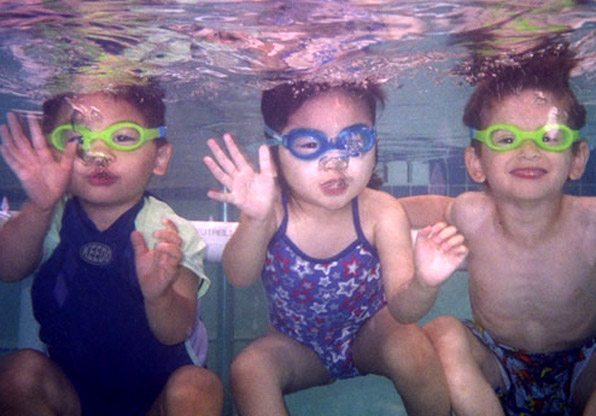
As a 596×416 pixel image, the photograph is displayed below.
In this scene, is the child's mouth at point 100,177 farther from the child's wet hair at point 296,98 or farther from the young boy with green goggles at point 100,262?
the child's wet hair at point 296,98

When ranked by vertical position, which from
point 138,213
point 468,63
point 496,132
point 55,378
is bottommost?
point 55,378

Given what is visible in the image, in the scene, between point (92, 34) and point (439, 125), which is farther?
point (439, 125)

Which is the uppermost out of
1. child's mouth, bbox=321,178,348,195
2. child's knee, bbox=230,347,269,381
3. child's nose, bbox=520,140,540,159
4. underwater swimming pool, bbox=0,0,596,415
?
underwater swimming pool, bbox=0,0,596,415

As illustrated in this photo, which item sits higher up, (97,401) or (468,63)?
(468,63)

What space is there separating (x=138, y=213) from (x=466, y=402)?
3893mm

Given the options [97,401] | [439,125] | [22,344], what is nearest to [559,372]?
[97,401]

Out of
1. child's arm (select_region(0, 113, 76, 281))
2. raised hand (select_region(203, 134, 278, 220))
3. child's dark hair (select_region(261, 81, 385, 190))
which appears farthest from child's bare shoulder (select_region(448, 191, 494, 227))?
child's arm (select_region(0, 113, 76, 281))

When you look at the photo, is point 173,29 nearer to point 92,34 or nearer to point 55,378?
point 92,34

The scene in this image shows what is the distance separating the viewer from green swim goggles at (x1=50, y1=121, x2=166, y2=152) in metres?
5.82

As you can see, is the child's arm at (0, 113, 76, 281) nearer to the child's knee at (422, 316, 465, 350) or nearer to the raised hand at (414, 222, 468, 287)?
the raised hand at (414, 222, 468, 287)

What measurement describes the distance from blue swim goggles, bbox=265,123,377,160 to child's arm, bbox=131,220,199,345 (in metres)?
1.54

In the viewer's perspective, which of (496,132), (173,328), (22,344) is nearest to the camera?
(173,328)

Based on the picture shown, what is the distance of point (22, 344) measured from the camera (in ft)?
22.8

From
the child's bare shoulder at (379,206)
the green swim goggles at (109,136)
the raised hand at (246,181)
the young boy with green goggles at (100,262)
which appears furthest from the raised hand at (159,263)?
the child's bare shoulder at (379,206)
